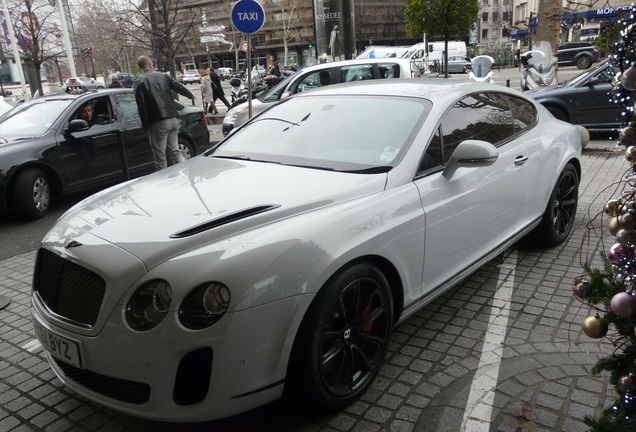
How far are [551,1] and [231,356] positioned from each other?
14.9m

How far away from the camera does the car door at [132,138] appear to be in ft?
26.8

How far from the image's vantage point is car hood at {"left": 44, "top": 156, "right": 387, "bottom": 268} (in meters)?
2.43

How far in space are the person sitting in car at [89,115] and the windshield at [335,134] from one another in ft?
15.0

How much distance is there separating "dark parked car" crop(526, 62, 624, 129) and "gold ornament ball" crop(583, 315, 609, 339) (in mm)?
9915

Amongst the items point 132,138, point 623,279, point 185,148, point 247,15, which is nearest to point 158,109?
point 132,138

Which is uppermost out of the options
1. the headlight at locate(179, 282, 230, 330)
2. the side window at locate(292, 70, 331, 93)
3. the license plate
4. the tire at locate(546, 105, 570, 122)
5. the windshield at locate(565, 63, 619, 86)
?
the side window at locate(292, 70, 331, 93)

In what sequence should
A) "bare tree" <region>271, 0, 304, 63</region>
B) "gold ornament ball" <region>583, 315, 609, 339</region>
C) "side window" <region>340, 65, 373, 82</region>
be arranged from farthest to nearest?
"bare tree" <region>271, 0, 304, 63</region> → "side window" <region>340, 65, 373, 82</region> → "gold ornament ball" <region>583, 315, 609, 339</region>

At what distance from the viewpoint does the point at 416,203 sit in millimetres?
3043

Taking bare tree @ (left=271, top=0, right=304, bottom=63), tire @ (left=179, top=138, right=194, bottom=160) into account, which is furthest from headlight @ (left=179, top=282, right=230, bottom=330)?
bare tree @ (left=271, top=0, right=304, bottom=63)

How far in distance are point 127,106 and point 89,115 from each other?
2.31 ft

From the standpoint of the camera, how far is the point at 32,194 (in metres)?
6.90

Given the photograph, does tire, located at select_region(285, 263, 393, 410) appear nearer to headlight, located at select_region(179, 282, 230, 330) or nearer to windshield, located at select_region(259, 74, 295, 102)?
headlight, located at select_region(179, 282, 230, 330)

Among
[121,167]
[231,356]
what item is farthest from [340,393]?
[121,167]

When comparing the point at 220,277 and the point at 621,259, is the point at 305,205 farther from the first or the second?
the point at 621,259
